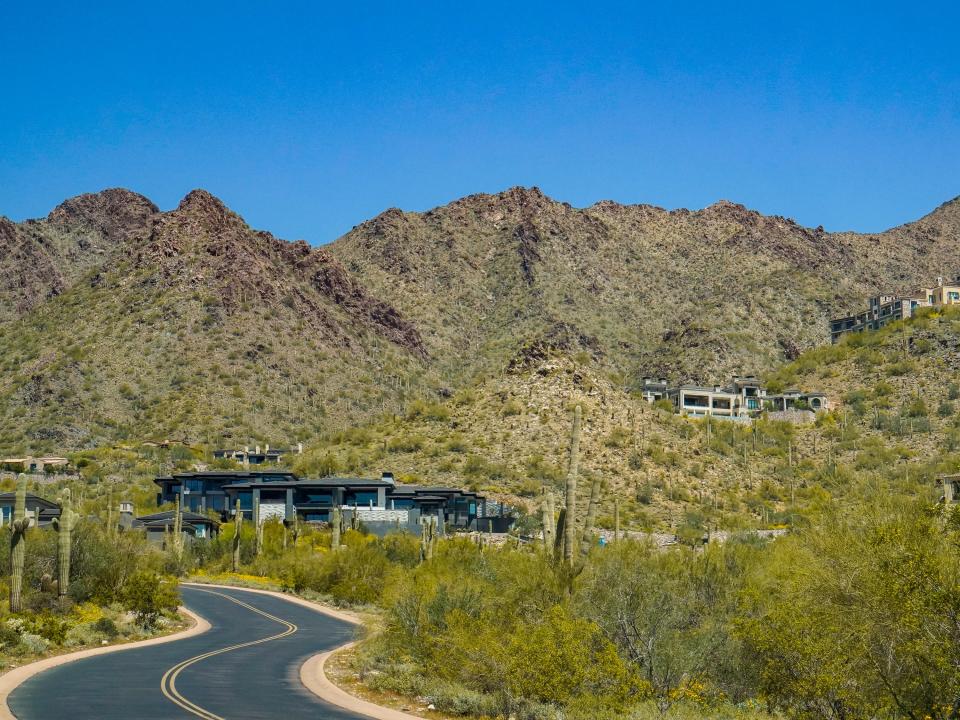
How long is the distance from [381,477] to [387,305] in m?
70.2

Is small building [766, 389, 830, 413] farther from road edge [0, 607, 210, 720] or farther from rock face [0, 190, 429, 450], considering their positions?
road edge [0, 607, 210, 720]

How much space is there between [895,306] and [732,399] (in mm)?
23121

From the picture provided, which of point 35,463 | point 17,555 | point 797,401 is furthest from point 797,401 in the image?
point 17,555

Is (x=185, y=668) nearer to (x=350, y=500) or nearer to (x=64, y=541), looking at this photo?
(x=64, y=541)

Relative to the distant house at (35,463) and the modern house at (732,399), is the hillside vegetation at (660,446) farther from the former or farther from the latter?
the distant house at (35,463)

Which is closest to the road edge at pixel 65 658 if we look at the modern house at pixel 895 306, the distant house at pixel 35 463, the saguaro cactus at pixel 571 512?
the saguaro cactus at pixel 571 512

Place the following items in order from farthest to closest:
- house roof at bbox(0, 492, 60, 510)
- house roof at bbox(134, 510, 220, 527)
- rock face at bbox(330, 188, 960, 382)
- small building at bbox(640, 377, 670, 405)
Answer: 1. rock face at bbox(330, 188, 960, 382)
2. small building at bbox(640, 377, 670, 405)
3. house roof at bbox(134, 510, 220, 527)
4. house roof at bbox(0, 492, 60, 510)

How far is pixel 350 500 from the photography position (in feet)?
253

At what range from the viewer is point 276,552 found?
6638 cm

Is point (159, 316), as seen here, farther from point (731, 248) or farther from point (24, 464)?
point (731, 248)

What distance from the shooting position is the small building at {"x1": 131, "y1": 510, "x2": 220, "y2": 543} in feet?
238

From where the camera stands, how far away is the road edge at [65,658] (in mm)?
22175

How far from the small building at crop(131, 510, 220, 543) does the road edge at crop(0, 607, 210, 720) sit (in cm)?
2914

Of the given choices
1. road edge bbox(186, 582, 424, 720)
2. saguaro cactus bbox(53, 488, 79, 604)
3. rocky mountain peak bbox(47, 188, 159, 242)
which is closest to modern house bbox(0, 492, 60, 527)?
saguaro cactus bbox(53, 488, 79, 604)
